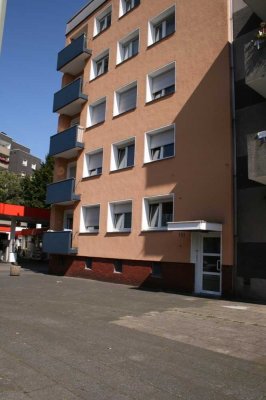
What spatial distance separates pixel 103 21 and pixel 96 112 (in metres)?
5.72

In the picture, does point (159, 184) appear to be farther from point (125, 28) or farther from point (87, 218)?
point (125, 28)

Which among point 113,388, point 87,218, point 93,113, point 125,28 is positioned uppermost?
point 125,28

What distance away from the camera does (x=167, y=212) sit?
17.8 metres

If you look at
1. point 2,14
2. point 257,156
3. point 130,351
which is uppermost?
point 257,156

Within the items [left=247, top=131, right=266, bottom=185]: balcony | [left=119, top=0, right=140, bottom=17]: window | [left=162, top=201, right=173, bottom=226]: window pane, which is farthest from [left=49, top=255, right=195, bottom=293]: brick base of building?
[left=119, top=0, right=140, bottom=17]: window

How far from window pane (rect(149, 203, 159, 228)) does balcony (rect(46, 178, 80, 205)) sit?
5874 millimetres

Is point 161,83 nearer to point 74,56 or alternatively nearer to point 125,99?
point 125,99

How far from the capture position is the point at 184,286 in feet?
52.2

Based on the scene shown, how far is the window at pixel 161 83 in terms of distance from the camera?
61.5 feet

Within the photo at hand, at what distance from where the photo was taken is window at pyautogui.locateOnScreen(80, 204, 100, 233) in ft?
72.9

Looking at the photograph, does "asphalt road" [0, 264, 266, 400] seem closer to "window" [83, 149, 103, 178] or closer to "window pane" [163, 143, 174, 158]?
"window pane" [163, 143, 174, 158]

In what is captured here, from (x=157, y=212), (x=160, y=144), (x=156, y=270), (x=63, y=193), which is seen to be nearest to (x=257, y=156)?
(x=157, y=212)

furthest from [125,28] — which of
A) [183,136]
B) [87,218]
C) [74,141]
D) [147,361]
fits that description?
[147,361]

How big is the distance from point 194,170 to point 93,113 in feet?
32.2
